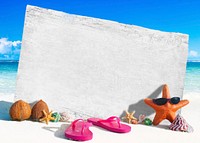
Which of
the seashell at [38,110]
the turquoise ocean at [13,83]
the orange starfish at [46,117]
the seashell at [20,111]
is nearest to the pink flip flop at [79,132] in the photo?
the orange starfish at [46,117]

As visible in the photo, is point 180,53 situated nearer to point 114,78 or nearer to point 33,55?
point 114,78

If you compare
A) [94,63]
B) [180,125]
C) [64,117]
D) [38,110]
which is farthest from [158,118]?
[38,110]

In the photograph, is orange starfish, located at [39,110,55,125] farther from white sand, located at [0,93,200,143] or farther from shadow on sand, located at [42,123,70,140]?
shadow on sand, located at [42,123,70,140]

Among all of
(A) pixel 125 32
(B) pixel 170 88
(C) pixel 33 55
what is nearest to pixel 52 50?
(C) pixel 33 55

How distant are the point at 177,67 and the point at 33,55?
2004 millimetres

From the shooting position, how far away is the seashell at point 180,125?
3850 millimetres

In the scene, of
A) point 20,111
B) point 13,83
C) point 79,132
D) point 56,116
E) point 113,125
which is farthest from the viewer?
point 13,83

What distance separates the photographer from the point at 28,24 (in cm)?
411

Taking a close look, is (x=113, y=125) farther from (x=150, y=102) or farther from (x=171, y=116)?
(x=171, y=116)

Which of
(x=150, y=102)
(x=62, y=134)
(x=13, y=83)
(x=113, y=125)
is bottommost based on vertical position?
(x=62, y=134)

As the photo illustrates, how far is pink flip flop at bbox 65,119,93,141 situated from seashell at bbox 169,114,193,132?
1.15 metres

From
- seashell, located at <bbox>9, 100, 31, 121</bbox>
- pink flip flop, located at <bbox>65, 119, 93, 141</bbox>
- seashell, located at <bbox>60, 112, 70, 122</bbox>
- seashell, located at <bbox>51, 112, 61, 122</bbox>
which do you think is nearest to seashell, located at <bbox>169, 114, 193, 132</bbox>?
pink flip flop, located at <bbox>65, 119, 93, 141</bbox>

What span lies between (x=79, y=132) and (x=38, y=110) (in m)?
0.81

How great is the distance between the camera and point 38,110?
152 inches
